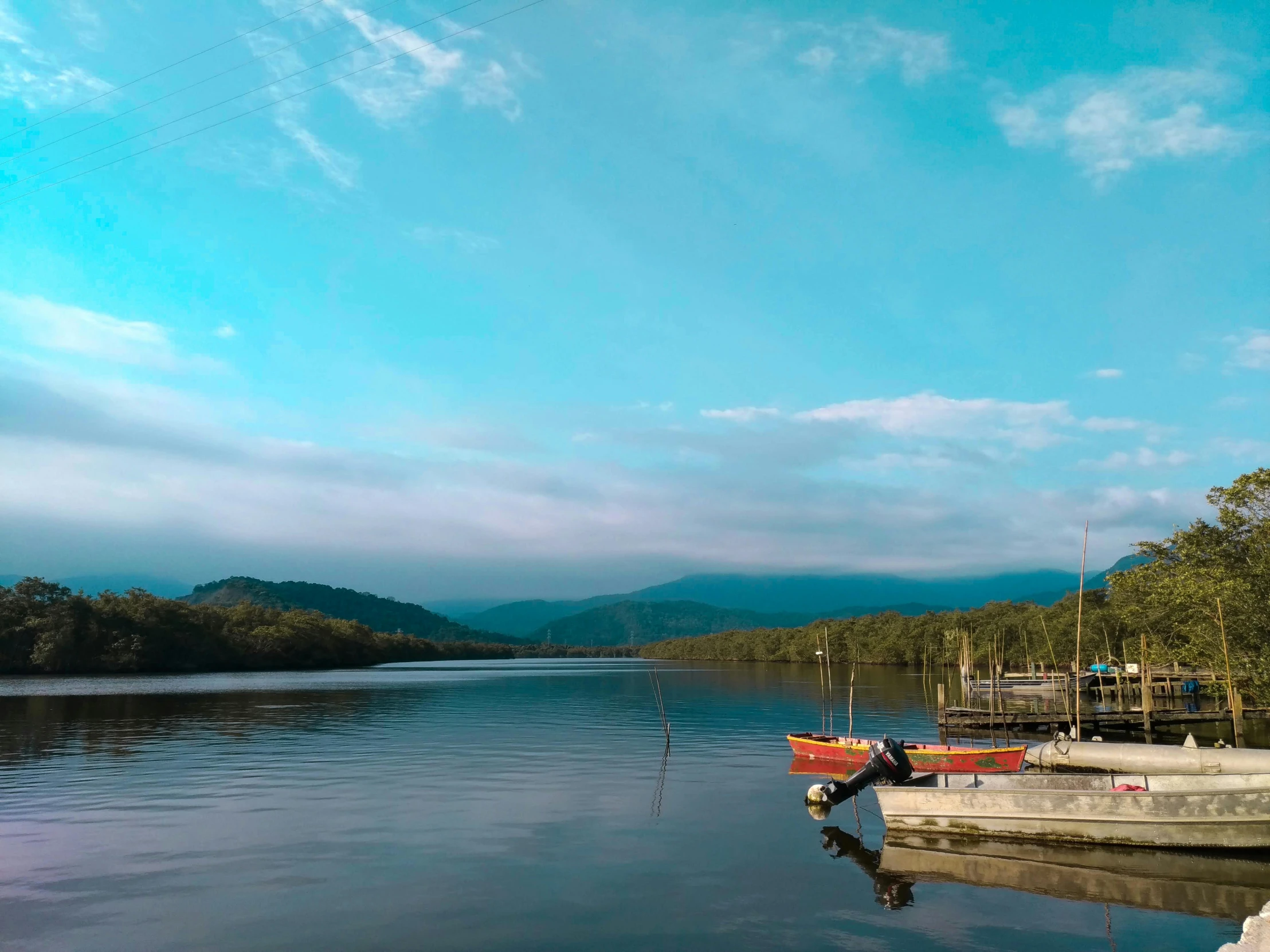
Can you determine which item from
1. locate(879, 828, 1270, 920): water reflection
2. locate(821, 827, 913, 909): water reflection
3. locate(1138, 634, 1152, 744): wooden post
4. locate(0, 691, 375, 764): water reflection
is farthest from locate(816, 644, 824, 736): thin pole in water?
locate(879, 828, 1270, 920): water reflection

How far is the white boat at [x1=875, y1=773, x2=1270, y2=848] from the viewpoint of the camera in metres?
20.9

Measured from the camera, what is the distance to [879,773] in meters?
24.4

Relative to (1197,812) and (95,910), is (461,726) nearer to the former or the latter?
(95,910)

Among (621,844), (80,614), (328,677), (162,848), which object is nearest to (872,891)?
(621,844)

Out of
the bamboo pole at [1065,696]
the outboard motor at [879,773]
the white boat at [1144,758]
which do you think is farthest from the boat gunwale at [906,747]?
the outboard motor at [879,773]

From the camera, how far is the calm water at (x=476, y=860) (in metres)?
16.2

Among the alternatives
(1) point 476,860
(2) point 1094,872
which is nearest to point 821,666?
(2) point 1094,872

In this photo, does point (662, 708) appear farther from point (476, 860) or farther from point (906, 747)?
point (476, 860)

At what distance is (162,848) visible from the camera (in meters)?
22.1

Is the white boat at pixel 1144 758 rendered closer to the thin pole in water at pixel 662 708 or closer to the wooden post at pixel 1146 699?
the wooden post at pixel 1146 699

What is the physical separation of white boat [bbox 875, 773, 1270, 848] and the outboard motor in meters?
0.66

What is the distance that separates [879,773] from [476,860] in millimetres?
12085

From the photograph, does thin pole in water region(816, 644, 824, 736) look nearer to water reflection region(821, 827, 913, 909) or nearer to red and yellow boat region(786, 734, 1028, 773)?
red and yellow boat region(786, 734, 1028, 773)

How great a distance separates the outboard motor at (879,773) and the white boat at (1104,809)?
0.66 m
